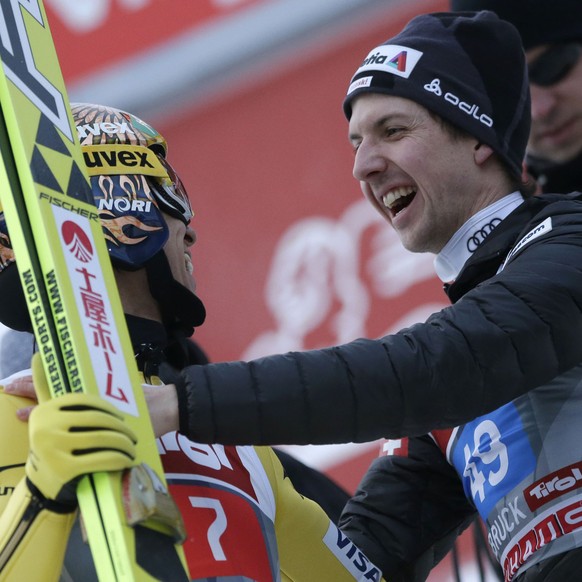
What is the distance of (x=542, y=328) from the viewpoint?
241cm

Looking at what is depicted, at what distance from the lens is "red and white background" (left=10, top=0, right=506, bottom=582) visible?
23.9 feet

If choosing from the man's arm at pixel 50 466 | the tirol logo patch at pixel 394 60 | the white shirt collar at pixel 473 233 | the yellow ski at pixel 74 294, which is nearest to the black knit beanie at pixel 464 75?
the tirol logo patch at pixel 394 60

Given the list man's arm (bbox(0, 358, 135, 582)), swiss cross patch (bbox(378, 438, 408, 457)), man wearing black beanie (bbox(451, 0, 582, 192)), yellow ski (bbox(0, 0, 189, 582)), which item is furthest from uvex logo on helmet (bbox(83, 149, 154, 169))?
man wearing black beanie (bbox(451, 0, 582, 192))

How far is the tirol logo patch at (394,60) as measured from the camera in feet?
10.3

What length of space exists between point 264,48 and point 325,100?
19.3 inches

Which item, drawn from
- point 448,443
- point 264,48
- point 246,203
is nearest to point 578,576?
point 448,443

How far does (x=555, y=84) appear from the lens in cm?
455

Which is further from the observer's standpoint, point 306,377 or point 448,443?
point 448,443

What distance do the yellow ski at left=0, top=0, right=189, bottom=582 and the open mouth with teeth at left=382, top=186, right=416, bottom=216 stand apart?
1.00 m

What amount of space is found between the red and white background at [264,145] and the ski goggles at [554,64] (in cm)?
267

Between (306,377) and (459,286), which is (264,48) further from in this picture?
(306,377)

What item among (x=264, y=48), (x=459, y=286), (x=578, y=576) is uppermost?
(x=264, y=48)

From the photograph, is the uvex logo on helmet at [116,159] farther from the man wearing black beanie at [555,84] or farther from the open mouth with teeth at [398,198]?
the man wearing black beanie at [555,84]

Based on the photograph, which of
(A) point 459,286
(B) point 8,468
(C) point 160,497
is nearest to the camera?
(C) point 160,497
